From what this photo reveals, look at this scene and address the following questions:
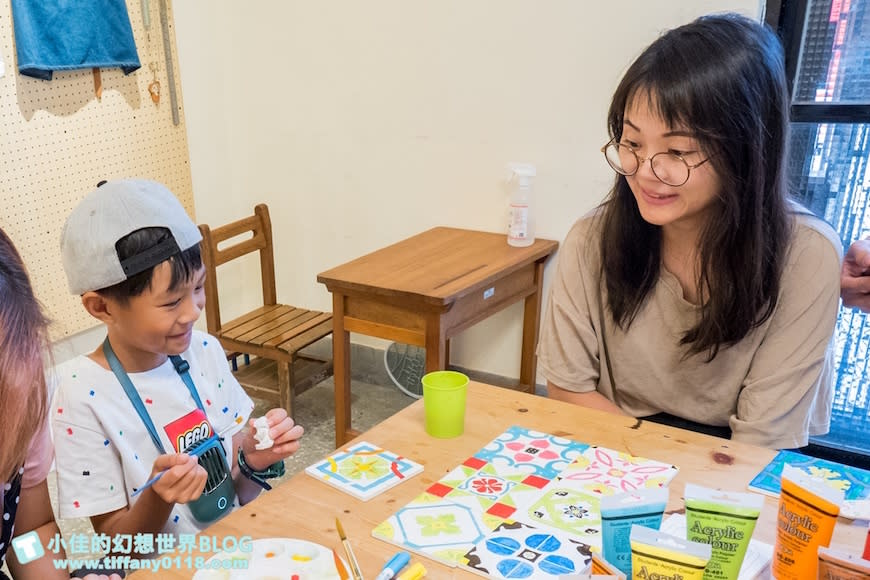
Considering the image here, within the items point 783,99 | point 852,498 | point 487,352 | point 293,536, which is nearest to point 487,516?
point 293,536

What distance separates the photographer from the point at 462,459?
1.08 meters

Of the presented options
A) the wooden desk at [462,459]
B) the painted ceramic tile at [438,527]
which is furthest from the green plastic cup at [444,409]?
the painted ceramic tile at [438,527]

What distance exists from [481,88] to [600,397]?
4.71 ft

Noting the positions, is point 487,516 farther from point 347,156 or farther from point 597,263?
point 347,156

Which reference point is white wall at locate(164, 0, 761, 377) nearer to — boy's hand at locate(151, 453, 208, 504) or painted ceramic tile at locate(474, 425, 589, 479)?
painted ceramic tile at locate(474, 425, 589, 479)

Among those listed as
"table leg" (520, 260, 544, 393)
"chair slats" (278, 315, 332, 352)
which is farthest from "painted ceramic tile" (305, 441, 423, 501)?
"table leg" (520, 260, 544, 393)

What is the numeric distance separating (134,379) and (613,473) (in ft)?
2.52

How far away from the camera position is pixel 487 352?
2.77 m

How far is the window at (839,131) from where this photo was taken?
210 centimetres

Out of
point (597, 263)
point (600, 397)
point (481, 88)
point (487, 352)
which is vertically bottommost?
point (487, 352)

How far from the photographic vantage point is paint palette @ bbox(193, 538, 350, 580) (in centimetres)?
83

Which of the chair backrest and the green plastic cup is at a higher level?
the green plastic cup

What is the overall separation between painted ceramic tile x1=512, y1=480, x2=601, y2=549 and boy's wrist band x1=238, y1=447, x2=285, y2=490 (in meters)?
0.49

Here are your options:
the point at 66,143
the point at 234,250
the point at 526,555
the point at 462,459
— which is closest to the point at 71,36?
the point at 66,143
